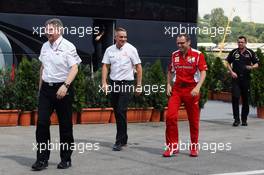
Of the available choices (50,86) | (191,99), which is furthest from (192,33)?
(50,86)

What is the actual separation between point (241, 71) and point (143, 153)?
14.8 ft

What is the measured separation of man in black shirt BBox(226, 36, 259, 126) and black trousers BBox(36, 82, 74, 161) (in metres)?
5.84

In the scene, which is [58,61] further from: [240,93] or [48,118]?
[240,93]

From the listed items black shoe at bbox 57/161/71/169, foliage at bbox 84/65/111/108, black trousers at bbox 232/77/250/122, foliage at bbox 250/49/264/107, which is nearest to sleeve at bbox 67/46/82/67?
black shoe at bbox 57/161/71/169

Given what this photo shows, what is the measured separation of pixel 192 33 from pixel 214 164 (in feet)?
36.9

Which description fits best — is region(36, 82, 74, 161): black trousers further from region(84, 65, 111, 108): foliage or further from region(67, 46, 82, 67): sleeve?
region(84, 65, 111, 108): foliage

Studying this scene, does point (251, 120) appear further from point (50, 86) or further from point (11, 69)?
point (50, 86)

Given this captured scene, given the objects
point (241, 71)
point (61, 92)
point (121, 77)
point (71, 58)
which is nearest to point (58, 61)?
point (71, 58)

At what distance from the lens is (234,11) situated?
180ft

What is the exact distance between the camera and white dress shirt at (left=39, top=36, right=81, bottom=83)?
7.66m

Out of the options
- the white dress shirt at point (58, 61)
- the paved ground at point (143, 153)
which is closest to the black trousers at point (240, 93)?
the paved ground at point (143, 153)

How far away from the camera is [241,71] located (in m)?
12.9

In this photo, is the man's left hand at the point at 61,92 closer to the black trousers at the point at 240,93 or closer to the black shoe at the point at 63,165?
the black shoe at the point at 63,165

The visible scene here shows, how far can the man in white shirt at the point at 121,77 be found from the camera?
9461mm
